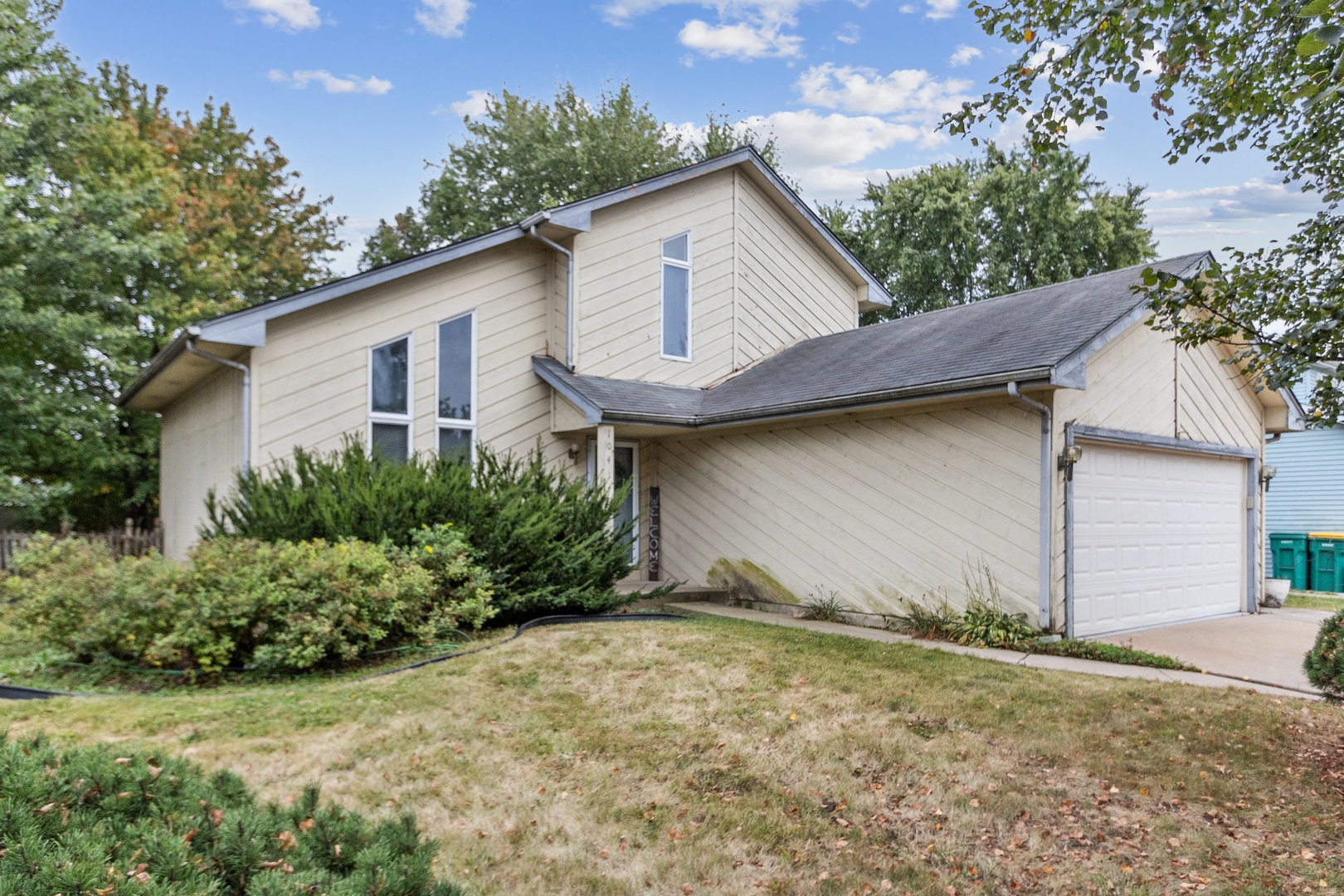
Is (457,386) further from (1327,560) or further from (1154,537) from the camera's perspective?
(1327,560)

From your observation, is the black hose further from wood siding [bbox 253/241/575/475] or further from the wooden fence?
the wooden fence

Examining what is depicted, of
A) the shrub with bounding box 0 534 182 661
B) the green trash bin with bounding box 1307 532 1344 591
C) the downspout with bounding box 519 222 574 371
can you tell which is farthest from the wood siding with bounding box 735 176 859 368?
the green trash bin with bounding box 1307 532 1344 591

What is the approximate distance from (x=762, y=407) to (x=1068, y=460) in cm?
380

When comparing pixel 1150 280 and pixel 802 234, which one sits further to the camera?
pixel 802 234

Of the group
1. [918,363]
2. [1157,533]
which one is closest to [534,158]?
[918,363]

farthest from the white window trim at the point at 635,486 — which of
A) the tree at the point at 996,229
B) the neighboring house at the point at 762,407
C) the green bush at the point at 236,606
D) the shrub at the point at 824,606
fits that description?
the tree at the point at 996,229

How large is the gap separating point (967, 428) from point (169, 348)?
9450 mm

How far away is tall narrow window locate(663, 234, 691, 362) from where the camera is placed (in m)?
13.0

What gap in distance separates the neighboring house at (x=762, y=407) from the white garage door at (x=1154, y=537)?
0.04 meters

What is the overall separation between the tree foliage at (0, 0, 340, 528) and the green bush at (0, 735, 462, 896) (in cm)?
1465

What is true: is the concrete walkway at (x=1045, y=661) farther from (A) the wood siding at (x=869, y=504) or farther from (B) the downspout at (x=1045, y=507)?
(A) the wood siding at (x=869, y=504)

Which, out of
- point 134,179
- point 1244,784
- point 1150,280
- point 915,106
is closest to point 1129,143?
point 1150,280

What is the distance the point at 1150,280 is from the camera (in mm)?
4539

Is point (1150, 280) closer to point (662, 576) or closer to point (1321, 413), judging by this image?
point (1321, 413)
